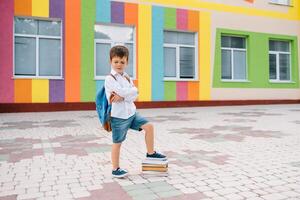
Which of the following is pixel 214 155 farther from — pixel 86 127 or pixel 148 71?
pixel 148 71

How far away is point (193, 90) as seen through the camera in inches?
590

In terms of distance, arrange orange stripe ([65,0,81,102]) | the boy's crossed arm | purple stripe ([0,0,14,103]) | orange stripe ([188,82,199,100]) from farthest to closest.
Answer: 1. orange stripe ([188,82,199,100])
2. orange stripe ([65,0,81,102])
3. purple stripe ([0,0,14,103])
4. the boy's crossed arm

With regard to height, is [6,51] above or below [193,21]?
below

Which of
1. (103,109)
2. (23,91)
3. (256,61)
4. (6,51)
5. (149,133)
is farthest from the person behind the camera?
(256,61)

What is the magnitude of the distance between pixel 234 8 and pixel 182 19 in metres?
2.96

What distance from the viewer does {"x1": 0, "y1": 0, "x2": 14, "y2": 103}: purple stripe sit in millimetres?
11695

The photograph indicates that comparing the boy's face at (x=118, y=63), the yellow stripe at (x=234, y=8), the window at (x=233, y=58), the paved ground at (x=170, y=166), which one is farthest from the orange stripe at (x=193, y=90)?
the boy's face at (x=118, y=63)

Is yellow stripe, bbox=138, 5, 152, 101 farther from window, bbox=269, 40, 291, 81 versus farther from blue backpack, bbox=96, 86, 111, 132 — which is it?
blue backpack, bbox=96, 86, 111, 132

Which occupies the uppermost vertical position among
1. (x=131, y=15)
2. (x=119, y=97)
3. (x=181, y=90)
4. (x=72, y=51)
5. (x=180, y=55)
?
(x=131, y=15)

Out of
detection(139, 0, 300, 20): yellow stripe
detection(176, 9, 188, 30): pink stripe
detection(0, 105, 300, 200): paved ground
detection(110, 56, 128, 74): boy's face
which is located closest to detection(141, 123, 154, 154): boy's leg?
detection(0, 105, 300, 200): paved ground

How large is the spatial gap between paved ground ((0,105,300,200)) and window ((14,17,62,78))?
586 centimetres

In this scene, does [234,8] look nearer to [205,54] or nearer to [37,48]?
[205,54]

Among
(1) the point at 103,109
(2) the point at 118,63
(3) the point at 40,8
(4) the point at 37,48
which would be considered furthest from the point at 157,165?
(3) the point at 40,8

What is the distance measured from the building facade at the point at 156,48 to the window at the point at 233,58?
0.15 ft
